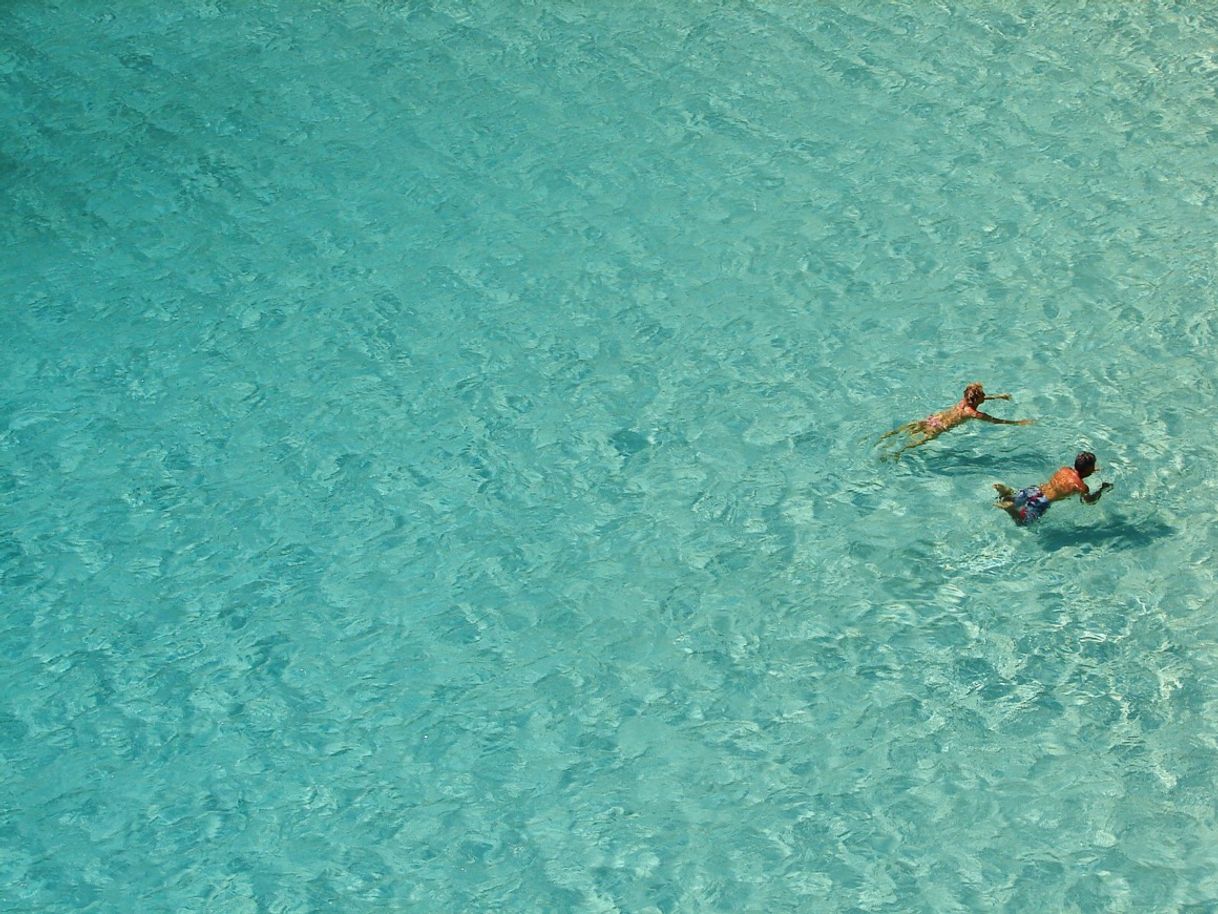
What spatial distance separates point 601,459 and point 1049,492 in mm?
1374

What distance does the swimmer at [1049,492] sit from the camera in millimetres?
4246

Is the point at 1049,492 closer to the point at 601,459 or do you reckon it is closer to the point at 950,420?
the point at 950,420

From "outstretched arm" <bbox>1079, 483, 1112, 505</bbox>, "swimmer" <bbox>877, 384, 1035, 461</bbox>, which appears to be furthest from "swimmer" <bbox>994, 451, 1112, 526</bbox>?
"swimmer" <bbox>877, 384, 1035, 461</bbox>

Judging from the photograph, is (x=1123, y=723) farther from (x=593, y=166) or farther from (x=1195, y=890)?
(x=593, y=166)

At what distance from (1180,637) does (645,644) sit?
1.45 metres

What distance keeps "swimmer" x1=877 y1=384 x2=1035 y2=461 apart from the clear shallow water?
10 cm

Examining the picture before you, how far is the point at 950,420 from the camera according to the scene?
454 centimetres

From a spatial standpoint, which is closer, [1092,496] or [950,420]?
[1092,496]

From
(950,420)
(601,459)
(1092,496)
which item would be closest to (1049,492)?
(1092,496)

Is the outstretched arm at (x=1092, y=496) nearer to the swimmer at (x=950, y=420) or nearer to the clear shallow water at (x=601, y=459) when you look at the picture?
the clear shallow water at (x=601, y=459)

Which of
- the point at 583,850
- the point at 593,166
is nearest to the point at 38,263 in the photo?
the point at 593,166

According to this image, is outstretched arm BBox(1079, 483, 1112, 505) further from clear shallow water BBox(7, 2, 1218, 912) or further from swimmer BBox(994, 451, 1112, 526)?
clear shallow water BBox(7, 2, 1218, 912)

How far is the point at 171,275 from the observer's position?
573cm

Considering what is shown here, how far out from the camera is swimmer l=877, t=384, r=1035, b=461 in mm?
4430
